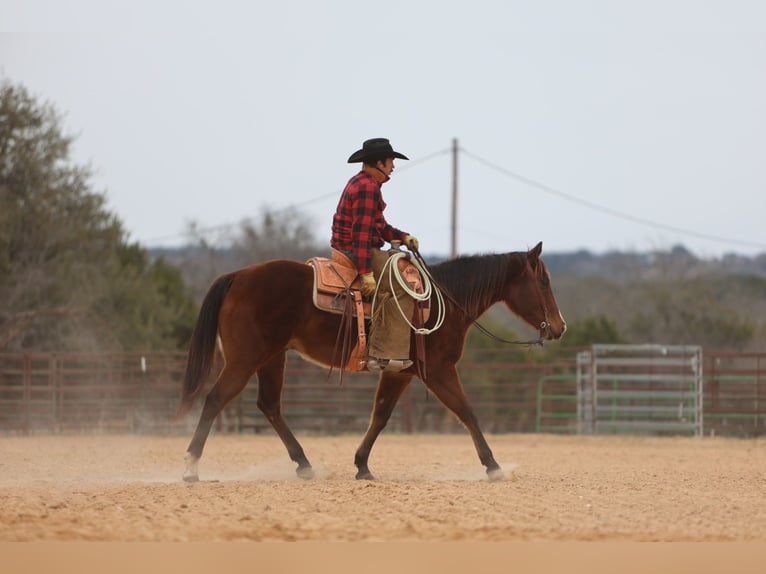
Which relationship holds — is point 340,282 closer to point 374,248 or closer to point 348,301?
point 348,301

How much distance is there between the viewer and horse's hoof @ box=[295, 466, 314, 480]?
8.59 meters

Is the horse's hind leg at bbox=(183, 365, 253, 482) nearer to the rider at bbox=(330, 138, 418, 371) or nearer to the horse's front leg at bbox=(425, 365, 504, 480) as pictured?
the rider at bbox=(330, 138, 418, 371)

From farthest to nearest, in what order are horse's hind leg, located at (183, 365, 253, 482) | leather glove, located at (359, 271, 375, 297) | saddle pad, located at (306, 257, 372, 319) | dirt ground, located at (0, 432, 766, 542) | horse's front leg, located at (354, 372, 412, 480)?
horse's front leg, located at (354, 372, 412, 480) < leather glove, located at (359, 271, 375, 297) < saddle pad, located at (306, 257, 372, 319) < horse's hind leg, located at (183, 365, 253, 482) < dirt ground, located at (0, 432, 766, 542)

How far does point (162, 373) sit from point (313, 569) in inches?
630

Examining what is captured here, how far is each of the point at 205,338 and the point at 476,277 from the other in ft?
7.56

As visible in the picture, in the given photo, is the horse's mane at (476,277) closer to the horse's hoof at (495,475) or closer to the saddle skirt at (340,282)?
the saddle skirt at (340,282)

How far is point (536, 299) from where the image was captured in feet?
28.9

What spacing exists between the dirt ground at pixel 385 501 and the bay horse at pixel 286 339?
0.52 m

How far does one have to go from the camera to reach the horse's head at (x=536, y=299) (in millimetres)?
8766

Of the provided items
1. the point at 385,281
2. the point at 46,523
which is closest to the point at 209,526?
the point at 46,523

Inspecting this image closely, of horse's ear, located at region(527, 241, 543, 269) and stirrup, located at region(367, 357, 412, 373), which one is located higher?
horse's ear, located at region(527, 241, 543, 269)

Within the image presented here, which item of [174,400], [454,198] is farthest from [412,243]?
[454,198]

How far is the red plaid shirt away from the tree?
15.0 m

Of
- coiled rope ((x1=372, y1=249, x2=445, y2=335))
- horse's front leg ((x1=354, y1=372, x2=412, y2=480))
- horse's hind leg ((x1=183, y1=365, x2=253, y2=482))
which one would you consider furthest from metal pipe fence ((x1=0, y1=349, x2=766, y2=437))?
horse's hind leg ((x1=183, y1=365, x2=253, y2=482))
